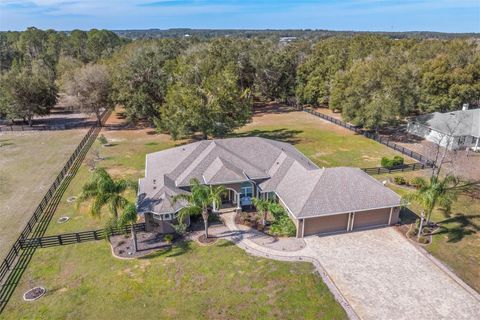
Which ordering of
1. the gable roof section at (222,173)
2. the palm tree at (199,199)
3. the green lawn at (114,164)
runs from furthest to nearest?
the gable roof section at (222,173) → the green lawn at (114,164) → the palm tree at (199,199)

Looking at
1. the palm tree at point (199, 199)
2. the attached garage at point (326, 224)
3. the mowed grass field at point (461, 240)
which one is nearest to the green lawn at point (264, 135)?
the palm tree at point (199, 199)

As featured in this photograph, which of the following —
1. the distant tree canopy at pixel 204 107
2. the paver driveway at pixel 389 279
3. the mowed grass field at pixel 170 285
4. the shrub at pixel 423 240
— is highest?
the distant tree canopy at pixel 204 107

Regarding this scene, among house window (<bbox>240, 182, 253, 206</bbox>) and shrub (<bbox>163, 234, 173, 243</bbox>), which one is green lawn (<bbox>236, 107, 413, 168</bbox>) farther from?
shrub (<bbox>163, 234, 173, 243</bbox>)

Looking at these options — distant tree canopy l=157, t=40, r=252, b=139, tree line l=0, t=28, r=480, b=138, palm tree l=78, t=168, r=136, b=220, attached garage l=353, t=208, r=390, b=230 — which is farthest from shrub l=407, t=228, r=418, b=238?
distant tree canopy l=157, t=40, r=252, b=139

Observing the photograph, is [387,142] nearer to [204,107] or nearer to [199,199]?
[204,107]

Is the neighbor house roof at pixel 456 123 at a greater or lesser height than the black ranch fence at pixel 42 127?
greater

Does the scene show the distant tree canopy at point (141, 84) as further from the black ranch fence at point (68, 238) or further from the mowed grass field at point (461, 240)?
the mowed grass field at point (461, 240)

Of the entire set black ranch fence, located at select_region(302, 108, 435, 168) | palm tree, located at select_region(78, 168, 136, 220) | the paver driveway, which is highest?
palm tree, located at select_region(78, 168, 136, 220)
